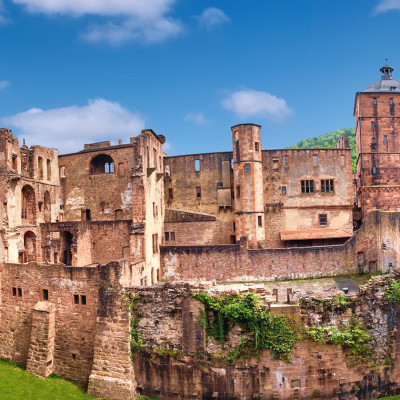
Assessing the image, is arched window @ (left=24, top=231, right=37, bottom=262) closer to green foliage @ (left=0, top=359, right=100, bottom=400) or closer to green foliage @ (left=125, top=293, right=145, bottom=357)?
green foliage @ (left=0, top=359, right=100, bottom=400)

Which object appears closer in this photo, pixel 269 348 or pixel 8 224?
pixel 269 348

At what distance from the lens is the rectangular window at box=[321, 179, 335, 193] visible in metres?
36.3

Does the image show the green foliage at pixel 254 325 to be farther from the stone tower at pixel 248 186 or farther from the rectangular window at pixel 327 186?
the rectangular window at pixel 327 186

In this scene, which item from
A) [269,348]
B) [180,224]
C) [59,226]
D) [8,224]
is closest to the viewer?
[269,348]

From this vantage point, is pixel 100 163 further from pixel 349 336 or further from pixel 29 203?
pixel 349 336

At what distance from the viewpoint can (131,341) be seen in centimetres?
1928

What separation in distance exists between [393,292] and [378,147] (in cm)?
2231

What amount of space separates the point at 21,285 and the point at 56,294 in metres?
2.89

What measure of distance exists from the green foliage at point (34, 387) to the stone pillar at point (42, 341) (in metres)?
0.45

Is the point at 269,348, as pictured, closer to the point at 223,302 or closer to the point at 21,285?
the point at 223,302

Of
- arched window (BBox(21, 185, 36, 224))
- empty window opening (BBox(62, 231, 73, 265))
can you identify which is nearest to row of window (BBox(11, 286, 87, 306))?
empty window opening (BBox(62, 231, 73, 265))

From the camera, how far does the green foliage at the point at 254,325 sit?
18.0 m

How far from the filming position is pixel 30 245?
29.5 metres

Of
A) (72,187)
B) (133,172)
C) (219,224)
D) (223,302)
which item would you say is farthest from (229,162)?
(223,302)
